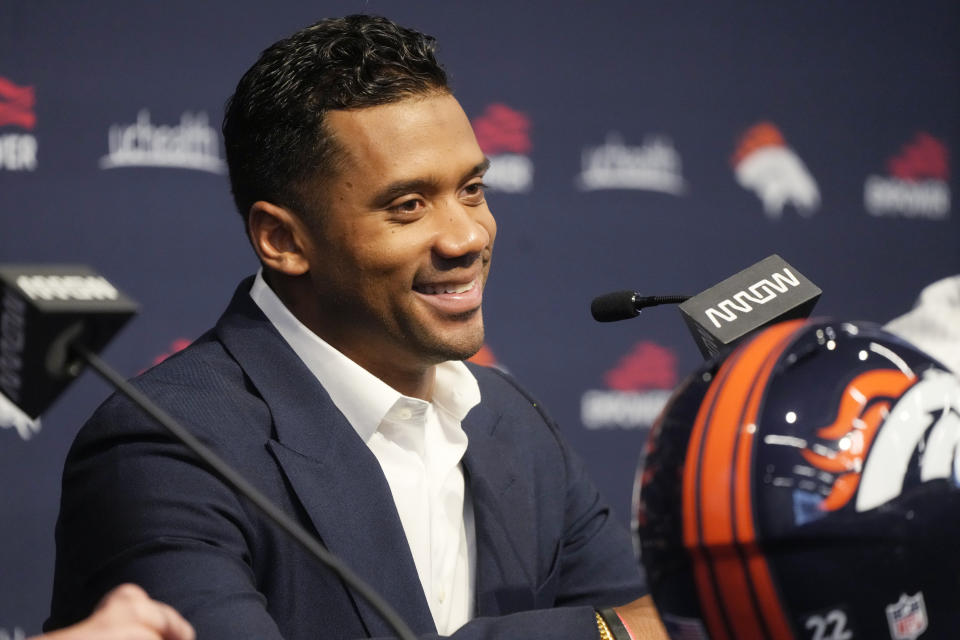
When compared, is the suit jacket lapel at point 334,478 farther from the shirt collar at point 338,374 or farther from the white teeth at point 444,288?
the white teeth at point 444,288

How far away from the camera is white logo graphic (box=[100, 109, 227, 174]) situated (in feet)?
8.09

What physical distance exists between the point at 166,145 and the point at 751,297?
4.93 ft

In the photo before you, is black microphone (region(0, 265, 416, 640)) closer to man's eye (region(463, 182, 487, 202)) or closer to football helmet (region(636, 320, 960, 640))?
football helmet (region(636, 320, 960, 640))

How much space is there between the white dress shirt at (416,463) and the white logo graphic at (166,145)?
921 millimetres

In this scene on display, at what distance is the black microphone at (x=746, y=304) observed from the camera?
129cm

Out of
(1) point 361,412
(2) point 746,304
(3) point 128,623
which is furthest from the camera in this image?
(1) point 361,412

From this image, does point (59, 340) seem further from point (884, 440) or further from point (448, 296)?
point (448, 296)

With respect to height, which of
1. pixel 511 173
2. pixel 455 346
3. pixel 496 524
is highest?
pixel 511 173

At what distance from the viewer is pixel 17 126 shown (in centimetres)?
237

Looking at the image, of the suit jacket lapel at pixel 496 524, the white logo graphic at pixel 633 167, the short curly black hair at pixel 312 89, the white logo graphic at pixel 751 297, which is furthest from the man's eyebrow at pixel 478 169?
the white logo graphic at pixel 633 167

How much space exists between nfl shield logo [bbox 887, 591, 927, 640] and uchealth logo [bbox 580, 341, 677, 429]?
1.97m

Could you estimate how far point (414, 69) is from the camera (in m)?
1.66

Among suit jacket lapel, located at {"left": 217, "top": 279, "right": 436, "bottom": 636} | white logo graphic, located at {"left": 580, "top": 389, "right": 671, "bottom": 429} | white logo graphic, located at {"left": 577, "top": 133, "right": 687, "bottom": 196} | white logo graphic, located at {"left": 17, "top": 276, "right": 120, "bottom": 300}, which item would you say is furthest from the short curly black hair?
white logo graphic, located at {"left": 580, "top": 389, "right": 671, "bottom": 429}

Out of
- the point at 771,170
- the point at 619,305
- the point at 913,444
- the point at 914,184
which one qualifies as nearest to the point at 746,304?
the point at 619,305
